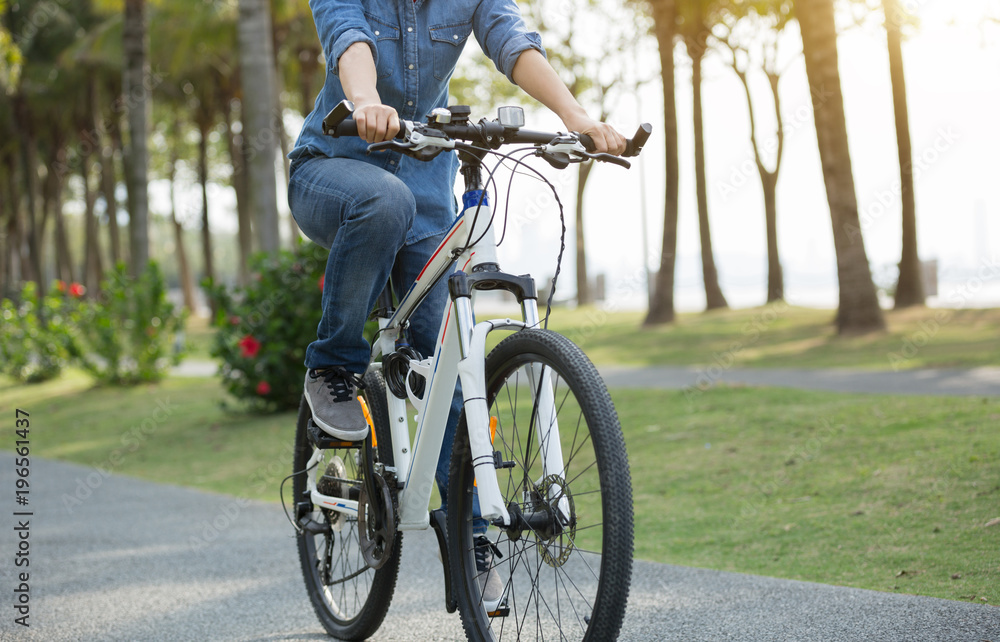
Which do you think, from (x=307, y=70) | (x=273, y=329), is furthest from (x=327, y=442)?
(x=307, y=70)

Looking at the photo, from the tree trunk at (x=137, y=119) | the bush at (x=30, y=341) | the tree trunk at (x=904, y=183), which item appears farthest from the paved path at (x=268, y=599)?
the tree trunk at (x=904, y=183)

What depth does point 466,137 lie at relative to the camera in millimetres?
2295

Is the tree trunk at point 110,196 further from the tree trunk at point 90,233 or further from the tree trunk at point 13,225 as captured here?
the tree trunk at point 13,225

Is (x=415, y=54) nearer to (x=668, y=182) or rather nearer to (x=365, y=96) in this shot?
(x=365, y=96)

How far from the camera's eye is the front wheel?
2025 millimetres

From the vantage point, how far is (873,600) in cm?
301

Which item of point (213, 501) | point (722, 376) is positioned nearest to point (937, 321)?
point (722, 376)

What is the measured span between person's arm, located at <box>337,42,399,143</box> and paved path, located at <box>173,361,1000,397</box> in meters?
6.45

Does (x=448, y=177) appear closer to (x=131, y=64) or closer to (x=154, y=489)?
(x=154, y=489)

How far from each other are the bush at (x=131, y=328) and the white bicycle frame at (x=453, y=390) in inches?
461

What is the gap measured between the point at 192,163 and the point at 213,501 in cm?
4143

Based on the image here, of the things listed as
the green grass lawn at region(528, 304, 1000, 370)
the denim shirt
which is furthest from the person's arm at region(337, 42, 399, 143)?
the green grass lawn at region(528, 304, 1000, 370)

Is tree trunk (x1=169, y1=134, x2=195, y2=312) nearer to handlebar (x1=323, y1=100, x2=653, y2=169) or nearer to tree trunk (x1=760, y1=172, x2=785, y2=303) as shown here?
tree trunk (x1=760, y1=172, x2=785, y2=303)

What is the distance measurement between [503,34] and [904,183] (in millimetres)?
15334
